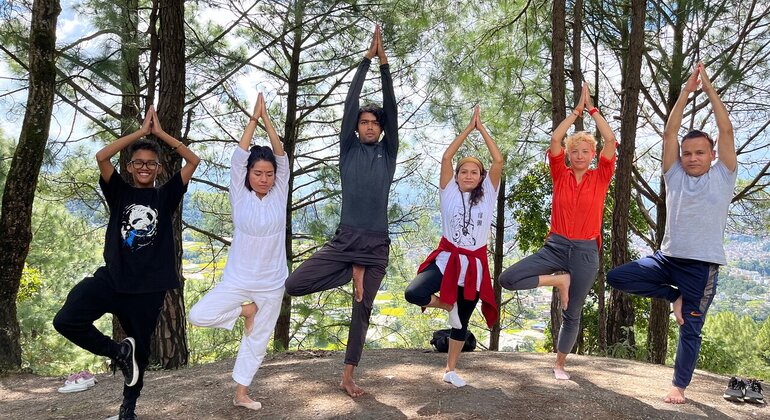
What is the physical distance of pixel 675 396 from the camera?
3.81 meters

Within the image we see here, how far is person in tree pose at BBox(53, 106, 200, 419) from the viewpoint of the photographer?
10.9 feet

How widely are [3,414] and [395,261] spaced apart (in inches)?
285

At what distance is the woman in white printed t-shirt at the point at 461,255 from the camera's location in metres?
3.93

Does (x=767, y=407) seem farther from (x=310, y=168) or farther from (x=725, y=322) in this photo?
(x=725, y=322)

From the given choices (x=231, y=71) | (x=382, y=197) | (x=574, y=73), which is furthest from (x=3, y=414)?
(x=574, y=73)

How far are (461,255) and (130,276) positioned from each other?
211 centimetres

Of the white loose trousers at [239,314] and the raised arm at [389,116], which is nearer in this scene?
the white loose trousers at [239,314]

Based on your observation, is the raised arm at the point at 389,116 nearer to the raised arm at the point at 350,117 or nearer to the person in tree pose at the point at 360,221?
the person in tree pose at the point at 360,221

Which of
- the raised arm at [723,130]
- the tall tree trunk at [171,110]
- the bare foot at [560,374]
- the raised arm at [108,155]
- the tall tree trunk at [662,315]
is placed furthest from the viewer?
the tall tree trunk at [662,315]

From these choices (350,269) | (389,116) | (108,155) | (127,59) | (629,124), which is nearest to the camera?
(108,155)

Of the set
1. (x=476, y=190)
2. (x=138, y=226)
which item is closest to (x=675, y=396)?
(x=476, y=190)

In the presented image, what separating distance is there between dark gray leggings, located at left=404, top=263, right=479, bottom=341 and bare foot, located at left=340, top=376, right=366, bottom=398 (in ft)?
2.23

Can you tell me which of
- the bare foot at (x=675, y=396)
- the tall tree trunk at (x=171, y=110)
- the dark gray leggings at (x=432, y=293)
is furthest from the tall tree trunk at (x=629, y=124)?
the tall tree trunk at (x=171, y=110)

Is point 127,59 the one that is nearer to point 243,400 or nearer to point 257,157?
point 257,157
